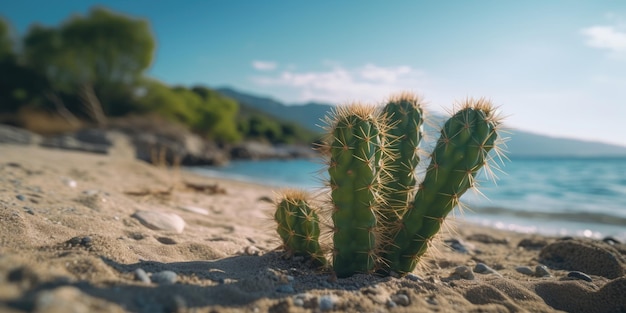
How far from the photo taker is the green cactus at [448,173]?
265 cm

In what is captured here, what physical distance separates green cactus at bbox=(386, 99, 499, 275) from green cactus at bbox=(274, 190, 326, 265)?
1.91ft

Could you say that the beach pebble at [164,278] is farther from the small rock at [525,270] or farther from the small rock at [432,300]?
the small rock at [525,270]

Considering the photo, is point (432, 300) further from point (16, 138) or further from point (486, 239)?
point (16, 138)

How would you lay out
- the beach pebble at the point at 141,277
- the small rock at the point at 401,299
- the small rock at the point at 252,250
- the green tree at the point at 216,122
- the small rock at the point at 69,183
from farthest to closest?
1. the green tree at the point at 216,122
2. the small rock at the point at 69,183
3. the small rock at the point at 252,250
4. the small rock at the point at 401,299
5. the beach pebble at the point at 141,277

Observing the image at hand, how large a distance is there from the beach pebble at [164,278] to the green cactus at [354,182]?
108 cm

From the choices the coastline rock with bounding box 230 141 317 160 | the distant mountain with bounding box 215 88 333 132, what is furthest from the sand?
the distant mountain with bounding box 215 88 333 132

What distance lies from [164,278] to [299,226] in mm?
1115

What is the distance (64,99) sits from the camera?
3272 cm

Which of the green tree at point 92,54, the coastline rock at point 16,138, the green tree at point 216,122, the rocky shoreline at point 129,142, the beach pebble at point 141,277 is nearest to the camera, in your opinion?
the beach pebble at point 141,277

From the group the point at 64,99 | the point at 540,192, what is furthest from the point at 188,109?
the point at 540,192

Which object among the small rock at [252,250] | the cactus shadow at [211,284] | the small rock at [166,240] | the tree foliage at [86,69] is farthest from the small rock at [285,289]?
the tree foliage at [86,69]

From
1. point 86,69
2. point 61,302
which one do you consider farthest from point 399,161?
point 86,69

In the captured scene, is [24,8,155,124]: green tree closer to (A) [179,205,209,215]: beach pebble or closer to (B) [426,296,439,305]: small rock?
(A) [179,205,209,215]: beach pebble

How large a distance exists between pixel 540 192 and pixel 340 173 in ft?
51.8
